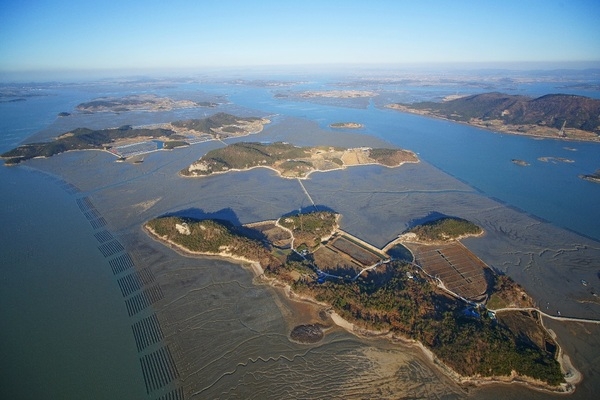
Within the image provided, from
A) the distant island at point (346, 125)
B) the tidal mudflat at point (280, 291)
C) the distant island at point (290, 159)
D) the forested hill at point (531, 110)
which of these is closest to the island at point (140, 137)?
the tidal mudflat at point (280, 291)

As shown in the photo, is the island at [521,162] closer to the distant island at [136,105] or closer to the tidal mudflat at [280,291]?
the tidal mudflat at [280,291]

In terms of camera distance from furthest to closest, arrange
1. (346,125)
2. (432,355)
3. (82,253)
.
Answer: (346,125) → (82,253) → (432,355)

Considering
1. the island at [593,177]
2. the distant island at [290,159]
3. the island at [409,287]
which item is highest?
the distant island at [290,159]

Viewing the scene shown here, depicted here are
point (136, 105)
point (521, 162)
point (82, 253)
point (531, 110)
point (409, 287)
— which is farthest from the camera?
point (136, 105)

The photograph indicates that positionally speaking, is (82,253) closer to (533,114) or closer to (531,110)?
(533,114)

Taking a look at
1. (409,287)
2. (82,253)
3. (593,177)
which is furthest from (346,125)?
(82,253)

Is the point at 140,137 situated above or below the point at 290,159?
above

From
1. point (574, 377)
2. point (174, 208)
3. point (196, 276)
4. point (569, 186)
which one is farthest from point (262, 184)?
point (569, 186)
